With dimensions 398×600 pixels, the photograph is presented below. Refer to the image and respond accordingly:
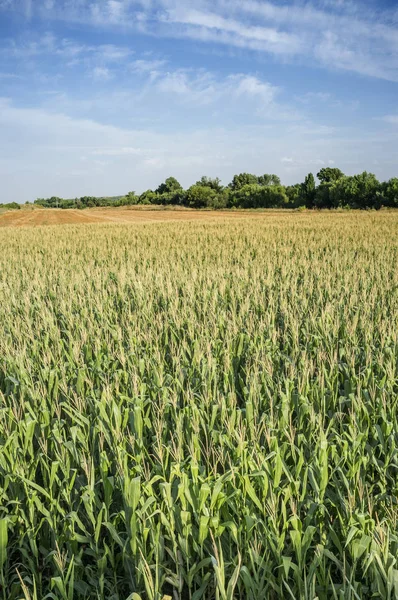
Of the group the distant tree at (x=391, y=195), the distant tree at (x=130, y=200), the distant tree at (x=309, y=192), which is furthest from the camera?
the distant tree at (x=130, y=200)

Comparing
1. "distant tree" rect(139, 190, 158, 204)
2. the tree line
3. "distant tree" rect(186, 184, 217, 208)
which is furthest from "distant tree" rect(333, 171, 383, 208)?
"distant tree" rect(139, 190, 158, 204)

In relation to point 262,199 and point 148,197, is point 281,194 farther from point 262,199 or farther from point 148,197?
point 148,197

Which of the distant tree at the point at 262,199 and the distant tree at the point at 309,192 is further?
the distant tree at the point at 262,199

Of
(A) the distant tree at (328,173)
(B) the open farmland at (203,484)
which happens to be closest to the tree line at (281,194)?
(A) the distant tree at (328,173)

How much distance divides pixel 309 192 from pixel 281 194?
829cm

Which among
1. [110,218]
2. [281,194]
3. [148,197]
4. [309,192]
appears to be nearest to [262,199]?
[281,194]

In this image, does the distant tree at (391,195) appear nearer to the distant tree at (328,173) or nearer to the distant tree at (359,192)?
the distant tree at (359,192)

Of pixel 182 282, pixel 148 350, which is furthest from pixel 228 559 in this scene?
pixel 182 282

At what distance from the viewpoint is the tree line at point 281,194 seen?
50875mm

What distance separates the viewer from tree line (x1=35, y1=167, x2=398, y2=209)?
5088cm

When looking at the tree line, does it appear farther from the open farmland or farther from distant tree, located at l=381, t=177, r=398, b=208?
the open farmland

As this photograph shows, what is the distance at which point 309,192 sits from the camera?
213ft

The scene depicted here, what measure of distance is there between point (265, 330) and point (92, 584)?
9.44ft

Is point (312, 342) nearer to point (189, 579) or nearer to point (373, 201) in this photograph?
point (189, 579)
